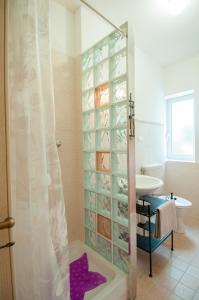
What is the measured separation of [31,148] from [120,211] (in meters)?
0.94

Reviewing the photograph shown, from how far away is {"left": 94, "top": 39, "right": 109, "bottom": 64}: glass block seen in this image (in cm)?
143

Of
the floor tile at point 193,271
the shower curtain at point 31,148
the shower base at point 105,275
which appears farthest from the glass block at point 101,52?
the floor tile at point 193,271

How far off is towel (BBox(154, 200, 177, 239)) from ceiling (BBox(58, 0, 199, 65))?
205cm

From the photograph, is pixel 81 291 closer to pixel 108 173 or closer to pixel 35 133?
pixel 108 173

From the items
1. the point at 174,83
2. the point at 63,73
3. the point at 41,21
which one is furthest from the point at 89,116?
the point at 174,83

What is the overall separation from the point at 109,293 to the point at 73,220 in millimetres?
769

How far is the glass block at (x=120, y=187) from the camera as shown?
1.31 metres

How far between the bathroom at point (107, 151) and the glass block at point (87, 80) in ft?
0.25

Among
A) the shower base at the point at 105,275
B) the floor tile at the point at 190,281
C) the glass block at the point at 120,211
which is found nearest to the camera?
the shower base at the point at 105,275

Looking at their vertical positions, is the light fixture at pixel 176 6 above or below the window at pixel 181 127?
above

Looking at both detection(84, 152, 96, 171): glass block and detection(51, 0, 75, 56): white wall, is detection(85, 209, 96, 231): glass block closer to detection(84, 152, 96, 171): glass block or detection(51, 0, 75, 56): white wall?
detection(84, 152, 96, 171): glass block

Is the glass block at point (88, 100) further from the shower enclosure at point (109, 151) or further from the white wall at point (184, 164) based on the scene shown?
the white wall at point (184, 164)

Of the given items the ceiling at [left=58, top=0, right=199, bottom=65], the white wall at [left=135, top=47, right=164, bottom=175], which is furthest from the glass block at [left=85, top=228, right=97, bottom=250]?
the ceiling at [left=58, top=0, right=199, bottom=65]

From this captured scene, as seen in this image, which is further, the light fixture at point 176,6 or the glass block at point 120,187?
the light fixture at point 176,6
